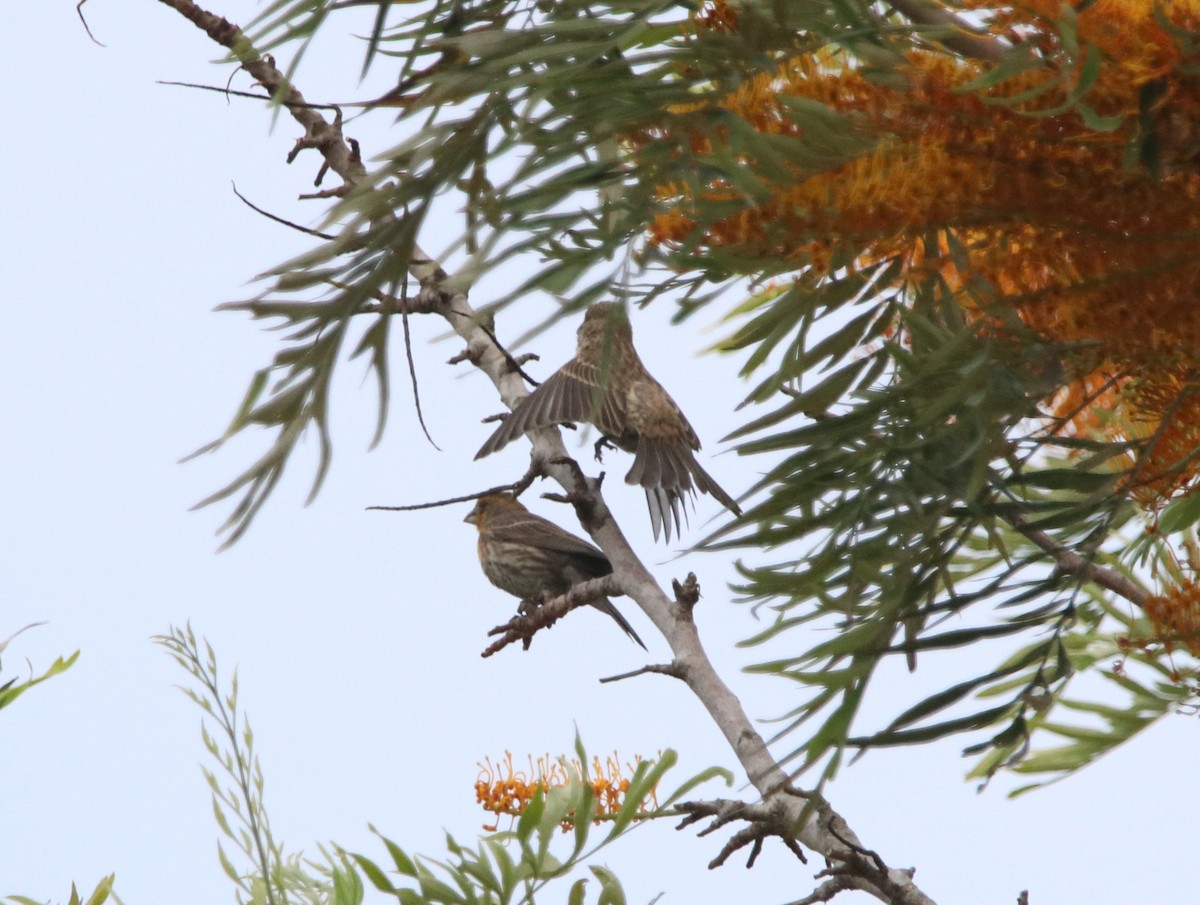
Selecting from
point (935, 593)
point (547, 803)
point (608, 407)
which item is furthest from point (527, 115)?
point (608, 407)

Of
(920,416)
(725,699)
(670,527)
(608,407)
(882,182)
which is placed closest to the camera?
(882,182)

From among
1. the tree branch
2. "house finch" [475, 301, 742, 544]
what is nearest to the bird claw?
"house finch" [475, 301, 742, 544]

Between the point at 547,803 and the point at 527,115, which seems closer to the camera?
the point at 527,115

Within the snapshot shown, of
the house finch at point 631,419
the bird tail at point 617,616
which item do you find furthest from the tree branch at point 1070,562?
the bird tail at point 617,616

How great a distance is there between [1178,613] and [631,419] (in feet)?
6.41

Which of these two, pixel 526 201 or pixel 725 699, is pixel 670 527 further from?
pixel 526 201

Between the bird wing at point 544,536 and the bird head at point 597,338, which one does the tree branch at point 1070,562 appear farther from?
the bird wing at point 544,536

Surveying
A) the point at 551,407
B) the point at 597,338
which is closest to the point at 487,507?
the point at 597,338

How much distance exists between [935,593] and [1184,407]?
0.32 m

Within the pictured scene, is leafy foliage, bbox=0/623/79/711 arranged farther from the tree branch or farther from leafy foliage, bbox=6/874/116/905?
the tree branch

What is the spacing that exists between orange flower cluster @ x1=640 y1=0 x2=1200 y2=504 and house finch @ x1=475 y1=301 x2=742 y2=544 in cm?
101

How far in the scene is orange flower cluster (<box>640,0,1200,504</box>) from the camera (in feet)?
3.40

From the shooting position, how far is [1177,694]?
7.21 ft

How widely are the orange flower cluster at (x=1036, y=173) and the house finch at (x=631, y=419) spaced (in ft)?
3.32
